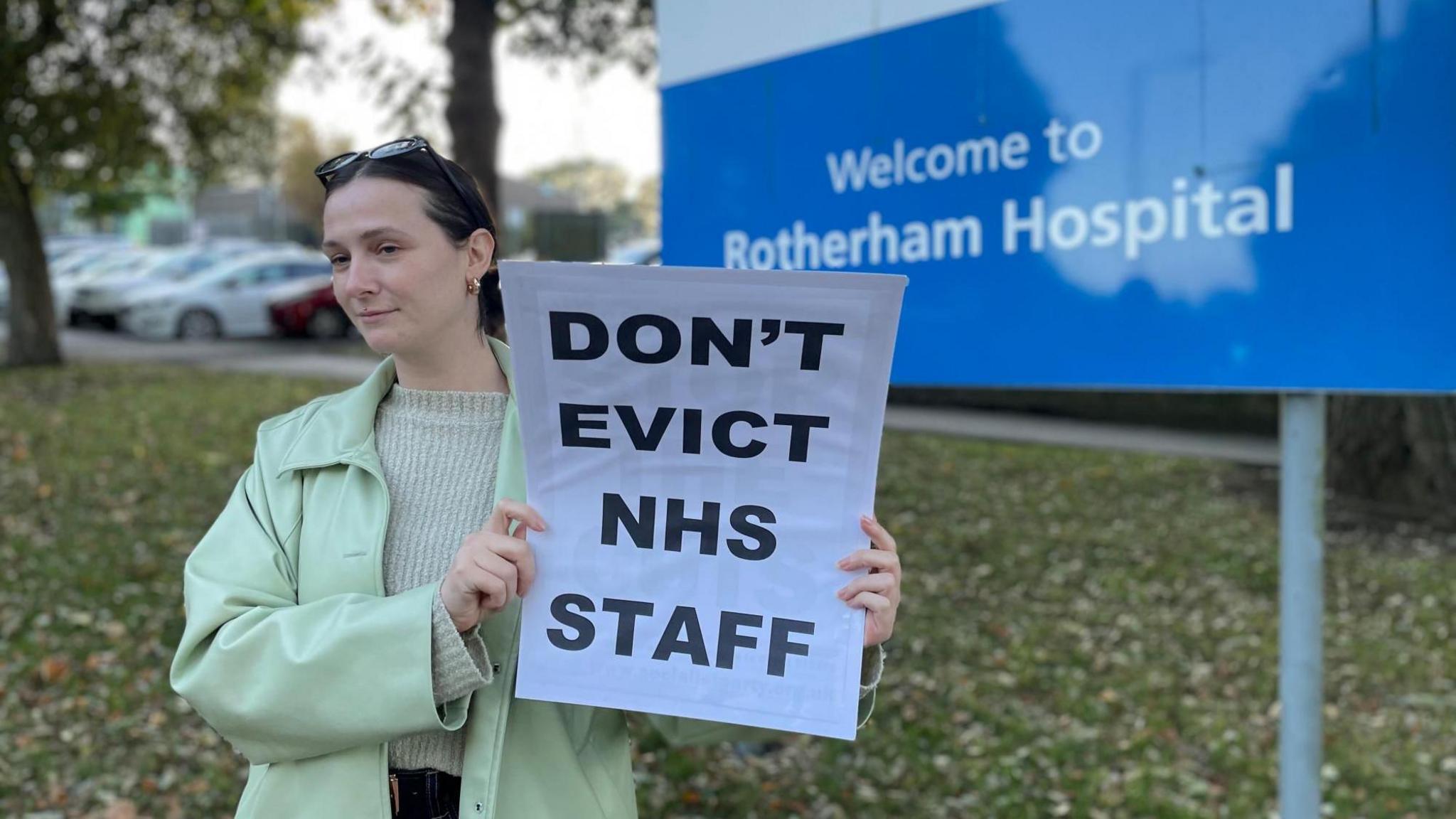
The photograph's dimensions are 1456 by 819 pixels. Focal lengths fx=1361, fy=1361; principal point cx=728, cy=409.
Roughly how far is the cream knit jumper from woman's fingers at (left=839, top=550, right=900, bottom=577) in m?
0.49

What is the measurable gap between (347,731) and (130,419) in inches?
460

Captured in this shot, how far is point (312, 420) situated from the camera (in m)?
1.94

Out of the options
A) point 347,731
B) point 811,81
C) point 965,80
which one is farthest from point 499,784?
point 811,81

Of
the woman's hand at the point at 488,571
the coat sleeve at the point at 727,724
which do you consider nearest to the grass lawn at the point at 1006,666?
the coat sleeve at the point at 727,724

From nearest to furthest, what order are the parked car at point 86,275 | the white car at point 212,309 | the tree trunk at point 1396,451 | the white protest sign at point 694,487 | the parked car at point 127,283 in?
the white protest sign at point 694,487, the tree trunk at point 1396,451, the white car at point 212,309, the parked car at point 127,283, the parked car at point 86,275

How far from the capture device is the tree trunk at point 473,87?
1144 centimetres

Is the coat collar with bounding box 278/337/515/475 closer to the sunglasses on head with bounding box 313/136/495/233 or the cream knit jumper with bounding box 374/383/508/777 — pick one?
the cream knit jumper with bounding box 374/383/508/777

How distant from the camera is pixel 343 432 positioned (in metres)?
1.91

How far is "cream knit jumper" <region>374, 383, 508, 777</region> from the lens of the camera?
6.24ft

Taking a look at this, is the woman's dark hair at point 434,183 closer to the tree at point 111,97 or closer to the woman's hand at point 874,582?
the woman's hand at point 874,582

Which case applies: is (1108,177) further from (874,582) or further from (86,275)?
(86,275)

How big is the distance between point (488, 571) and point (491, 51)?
1067 cm

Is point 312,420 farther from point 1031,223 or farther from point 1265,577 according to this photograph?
point 1265,577

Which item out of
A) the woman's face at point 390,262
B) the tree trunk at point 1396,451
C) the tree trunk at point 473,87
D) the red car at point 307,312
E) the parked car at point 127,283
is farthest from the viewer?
the parked car at point 127,283
